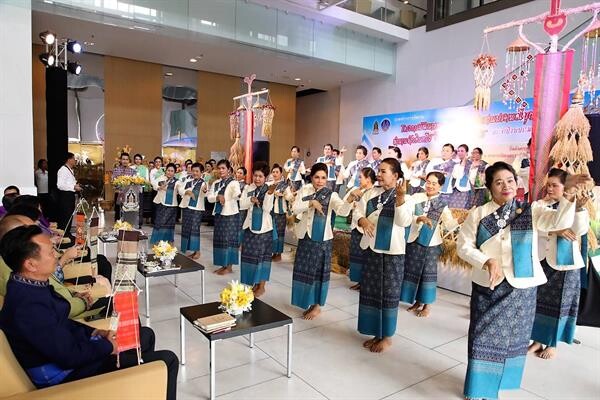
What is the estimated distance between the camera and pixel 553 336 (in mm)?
3254

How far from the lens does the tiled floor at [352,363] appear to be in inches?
106

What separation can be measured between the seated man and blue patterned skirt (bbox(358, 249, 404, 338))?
2059 millimetres

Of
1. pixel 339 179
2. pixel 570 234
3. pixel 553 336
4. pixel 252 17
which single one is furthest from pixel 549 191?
pixel 252 17

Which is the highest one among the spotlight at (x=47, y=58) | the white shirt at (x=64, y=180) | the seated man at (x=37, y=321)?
the spotlight at (x=47, y=58)

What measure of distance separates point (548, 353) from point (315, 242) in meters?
2.05

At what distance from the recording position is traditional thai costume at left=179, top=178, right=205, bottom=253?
6.37 m

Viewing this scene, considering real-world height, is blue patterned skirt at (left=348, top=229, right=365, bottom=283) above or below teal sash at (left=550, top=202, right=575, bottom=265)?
below

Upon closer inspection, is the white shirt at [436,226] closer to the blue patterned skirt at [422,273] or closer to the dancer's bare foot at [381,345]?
the blue patterned skirt at [422,273]

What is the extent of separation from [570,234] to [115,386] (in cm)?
291

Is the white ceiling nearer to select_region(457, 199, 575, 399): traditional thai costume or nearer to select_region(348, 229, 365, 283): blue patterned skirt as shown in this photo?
select_region(348, 229, 365, 283): blue patterned skirt

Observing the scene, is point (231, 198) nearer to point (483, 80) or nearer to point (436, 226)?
point (436, 226)

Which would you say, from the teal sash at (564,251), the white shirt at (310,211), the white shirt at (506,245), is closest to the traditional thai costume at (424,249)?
the white shirt at (310,211)

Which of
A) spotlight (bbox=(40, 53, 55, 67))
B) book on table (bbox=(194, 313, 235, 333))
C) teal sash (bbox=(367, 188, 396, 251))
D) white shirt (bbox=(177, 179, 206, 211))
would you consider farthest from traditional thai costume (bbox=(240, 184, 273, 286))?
spotlight (bbox=(40, 53, 55, 67))

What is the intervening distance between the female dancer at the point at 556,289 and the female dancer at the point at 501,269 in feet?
2.33
